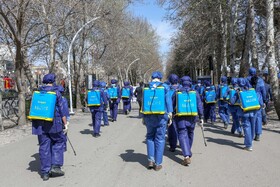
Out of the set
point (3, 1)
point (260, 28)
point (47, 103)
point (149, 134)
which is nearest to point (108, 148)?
point (149, 134)

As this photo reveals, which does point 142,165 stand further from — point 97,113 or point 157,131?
point 97,113

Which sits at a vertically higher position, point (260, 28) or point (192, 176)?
point (260, 28)

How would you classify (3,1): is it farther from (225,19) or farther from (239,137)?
(225,19)

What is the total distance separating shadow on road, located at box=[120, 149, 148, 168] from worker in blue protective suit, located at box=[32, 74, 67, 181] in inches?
64.4

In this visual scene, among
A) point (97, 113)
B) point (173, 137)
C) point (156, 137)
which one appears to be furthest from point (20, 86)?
point (156, 137)

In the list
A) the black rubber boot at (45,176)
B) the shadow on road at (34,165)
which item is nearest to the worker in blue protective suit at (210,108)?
the shadow on road at (34,165)

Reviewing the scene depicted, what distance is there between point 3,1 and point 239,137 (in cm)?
890

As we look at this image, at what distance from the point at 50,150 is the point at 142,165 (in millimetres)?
1854

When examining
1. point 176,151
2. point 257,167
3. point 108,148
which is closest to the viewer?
point 257,167

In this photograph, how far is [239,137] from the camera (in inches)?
374

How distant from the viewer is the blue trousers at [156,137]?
20.3 ft

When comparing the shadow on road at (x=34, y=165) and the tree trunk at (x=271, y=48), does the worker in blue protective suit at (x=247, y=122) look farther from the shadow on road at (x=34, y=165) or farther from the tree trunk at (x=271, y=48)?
the tree trunk at (x=271, y=48)

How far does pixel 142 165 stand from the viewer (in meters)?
→ 6.56

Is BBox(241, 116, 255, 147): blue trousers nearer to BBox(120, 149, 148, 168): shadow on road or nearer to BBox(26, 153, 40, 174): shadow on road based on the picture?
BBox(120, 149, 148, 168): shadow on road
